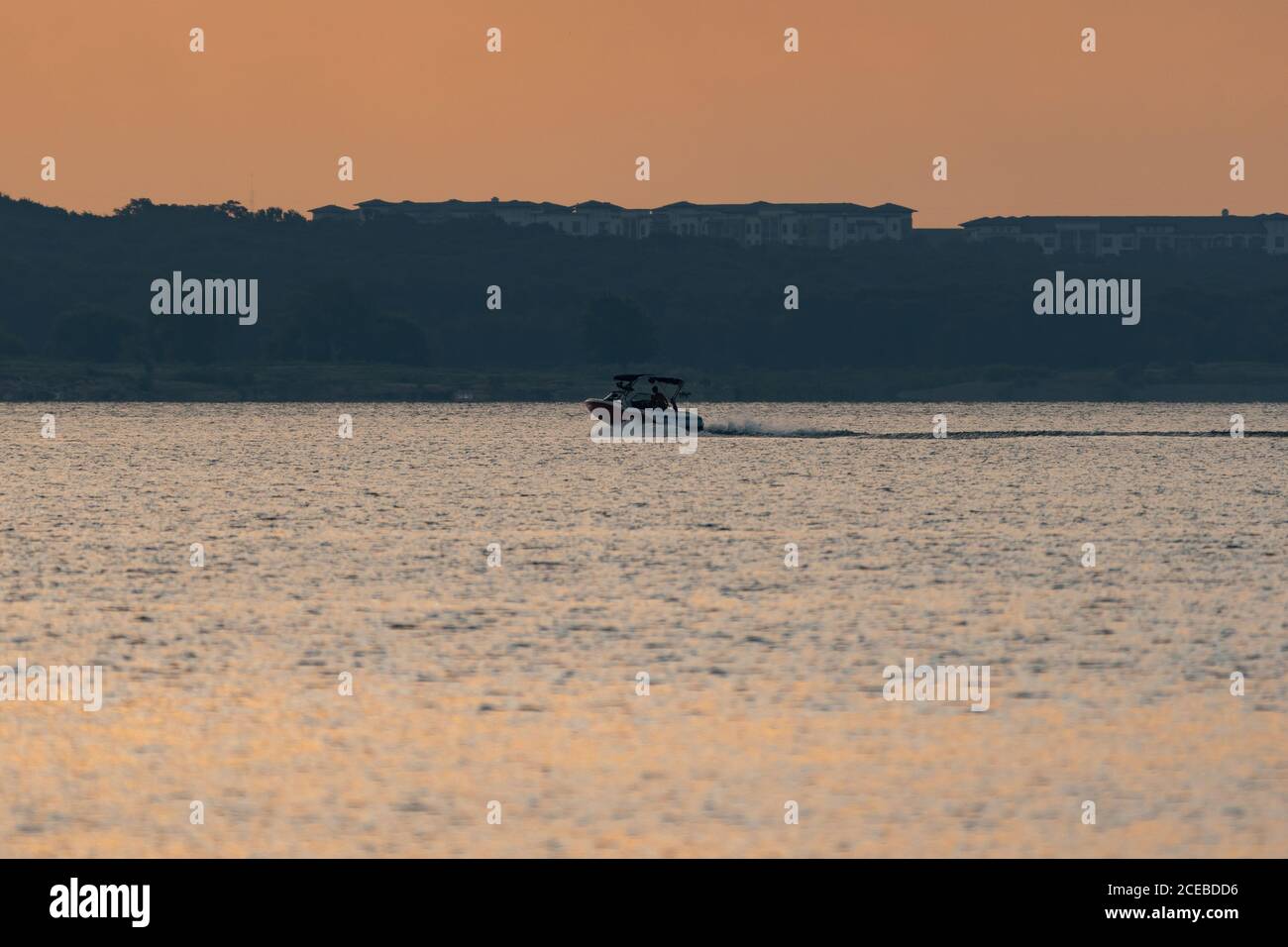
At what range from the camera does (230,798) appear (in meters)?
24.6

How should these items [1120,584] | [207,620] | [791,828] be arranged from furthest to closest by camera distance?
[1120,584] → [207,620] → [791,828]

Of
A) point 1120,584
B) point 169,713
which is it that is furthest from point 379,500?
point 169,713

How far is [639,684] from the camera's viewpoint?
105 ft

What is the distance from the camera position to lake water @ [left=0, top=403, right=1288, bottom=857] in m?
23.4

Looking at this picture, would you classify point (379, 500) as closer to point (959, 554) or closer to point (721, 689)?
point (959, 554)

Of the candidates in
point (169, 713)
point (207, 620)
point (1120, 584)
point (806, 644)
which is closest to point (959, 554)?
point (1120, 584)

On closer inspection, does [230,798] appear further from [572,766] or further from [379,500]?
[379,500]

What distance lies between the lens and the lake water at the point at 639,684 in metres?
23.4

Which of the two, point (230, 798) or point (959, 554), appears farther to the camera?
point (959, 554)

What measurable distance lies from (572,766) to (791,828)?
4168 mm

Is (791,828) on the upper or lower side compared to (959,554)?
lower

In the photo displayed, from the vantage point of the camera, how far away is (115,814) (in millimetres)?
23844

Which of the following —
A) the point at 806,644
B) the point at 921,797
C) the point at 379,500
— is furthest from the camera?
the point at 379,500

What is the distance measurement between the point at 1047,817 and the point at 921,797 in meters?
1.70
